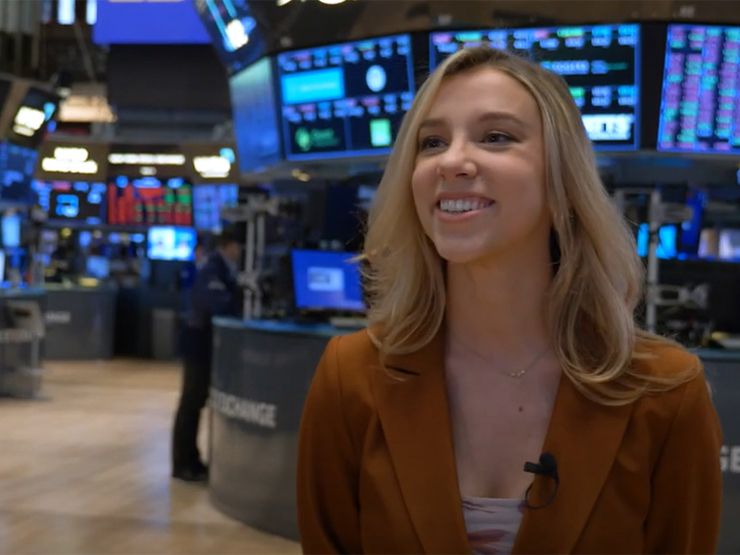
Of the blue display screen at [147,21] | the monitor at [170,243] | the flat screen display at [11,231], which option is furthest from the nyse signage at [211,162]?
the monitor at [170,243]

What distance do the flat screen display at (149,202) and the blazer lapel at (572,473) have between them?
12.4 metres

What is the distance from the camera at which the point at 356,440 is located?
131 centimetres

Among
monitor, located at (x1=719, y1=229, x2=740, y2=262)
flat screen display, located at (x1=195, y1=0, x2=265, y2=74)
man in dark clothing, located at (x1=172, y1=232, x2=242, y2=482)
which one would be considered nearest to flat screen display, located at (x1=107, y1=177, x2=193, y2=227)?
man in dark clothing, located at (x1=172, y1=232, x2=242, y2=482)

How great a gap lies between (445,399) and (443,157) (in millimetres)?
342

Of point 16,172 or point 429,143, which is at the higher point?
point 16,172

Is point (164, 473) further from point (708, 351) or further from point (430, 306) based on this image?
point (430, 306)

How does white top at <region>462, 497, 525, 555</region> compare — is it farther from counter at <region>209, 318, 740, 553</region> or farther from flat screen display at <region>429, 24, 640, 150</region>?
flat screen display at <region>429, 24, 640, 150</region>

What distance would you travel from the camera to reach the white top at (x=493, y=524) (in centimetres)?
125

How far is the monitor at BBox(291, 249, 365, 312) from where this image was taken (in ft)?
17.8

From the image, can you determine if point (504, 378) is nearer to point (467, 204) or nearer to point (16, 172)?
point (467, 204)

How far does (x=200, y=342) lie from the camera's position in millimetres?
6016

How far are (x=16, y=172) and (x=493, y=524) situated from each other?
34.7 feet

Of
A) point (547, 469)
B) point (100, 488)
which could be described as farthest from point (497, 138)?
point (100, 488)

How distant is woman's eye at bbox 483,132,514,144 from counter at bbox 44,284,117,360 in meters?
12.7
